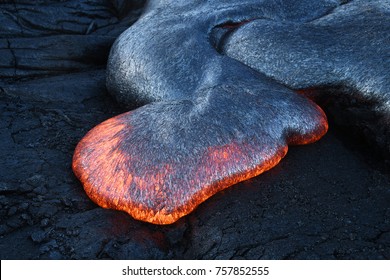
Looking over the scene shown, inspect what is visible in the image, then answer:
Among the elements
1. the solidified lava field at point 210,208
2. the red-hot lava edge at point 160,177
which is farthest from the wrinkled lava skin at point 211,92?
the solidified lava field at point 210,208

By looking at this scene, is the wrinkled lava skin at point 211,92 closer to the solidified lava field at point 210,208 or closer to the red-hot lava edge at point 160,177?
the red-hot lava edge at point 160,177

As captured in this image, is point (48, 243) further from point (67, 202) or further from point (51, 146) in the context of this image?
point (51, 146)

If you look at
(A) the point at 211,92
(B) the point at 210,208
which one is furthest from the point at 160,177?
(A) the point at 211,92

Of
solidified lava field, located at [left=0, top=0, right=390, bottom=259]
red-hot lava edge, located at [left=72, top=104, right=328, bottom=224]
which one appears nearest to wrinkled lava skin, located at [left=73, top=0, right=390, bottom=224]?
red-hot lava edge, located at [left=72, top=104, right=328, bottom=224]

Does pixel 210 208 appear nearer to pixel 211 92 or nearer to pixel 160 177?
pixel 160 177

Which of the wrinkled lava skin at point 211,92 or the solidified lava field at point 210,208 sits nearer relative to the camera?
the solidified lava field at point 210,208

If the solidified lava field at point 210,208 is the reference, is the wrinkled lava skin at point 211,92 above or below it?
above

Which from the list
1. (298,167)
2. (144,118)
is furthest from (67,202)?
(298,167)
